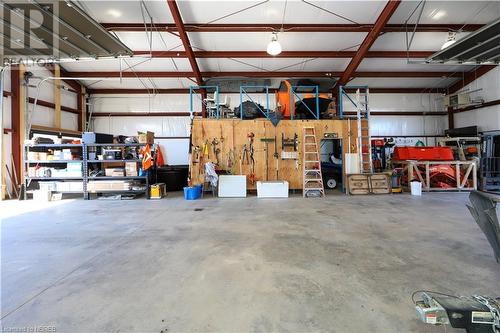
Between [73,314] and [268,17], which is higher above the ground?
[268,17]

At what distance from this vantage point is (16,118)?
288 inches

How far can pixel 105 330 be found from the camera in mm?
1479

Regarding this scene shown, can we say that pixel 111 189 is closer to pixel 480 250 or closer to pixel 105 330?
pixel 105 330

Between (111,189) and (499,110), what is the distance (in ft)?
48.5

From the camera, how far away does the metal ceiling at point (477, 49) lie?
341 cm

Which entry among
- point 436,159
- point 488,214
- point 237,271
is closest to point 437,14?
point 436,159

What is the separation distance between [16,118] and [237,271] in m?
9.36

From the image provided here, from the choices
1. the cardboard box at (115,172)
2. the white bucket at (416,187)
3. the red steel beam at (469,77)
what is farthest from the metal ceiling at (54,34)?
the red steel beam at (469,77)

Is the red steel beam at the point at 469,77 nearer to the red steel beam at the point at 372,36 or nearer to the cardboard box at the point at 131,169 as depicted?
the red steel beam at the point at 372,36

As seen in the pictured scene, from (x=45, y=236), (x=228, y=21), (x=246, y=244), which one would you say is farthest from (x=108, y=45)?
(x=246, y=244)

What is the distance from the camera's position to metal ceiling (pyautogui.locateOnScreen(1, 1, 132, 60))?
127 inches

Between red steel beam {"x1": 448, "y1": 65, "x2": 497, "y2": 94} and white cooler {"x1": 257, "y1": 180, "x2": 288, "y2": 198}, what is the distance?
1041cm

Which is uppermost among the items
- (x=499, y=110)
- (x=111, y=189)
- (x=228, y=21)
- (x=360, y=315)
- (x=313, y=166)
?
(x=228, y=21)

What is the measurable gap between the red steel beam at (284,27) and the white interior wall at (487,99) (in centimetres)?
353
